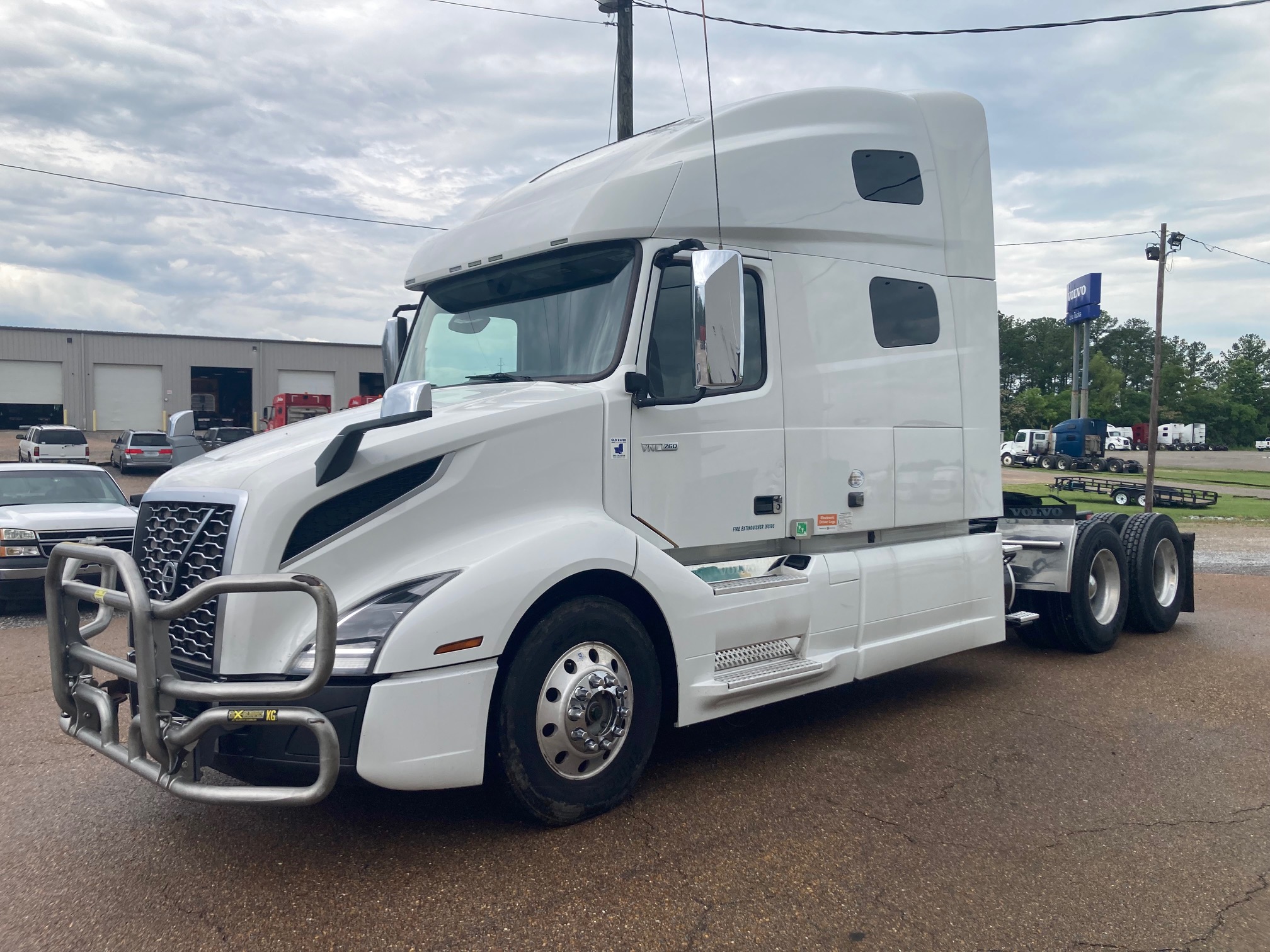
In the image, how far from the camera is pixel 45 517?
10.0 m

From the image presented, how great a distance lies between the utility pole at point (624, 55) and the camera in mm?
14898

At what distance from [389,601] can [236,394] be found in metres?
59.2

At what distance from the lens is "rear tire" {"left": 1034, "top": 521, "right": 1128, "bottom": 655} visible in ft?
25.7

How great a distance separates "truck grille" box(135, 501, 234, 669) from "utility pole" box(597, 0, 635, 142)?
1228 centimetres

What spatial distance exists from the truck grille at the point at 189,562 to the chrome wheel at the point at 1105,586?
22.8 feet

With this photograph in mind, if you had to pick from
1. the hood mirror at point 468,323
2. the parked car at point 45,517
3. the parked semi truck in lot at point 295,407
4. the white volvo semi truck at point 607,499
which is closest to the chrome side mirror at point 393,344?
the white volvo semi truck at point 607,499

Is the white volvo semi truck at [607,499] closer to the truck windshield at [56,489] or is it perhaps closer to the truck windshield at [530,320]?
the truck windshield at [530,320]

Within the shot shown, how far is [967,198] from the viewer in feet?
21.6

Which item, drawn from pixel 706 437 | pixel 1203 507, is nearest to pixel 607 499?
pixel 706 437

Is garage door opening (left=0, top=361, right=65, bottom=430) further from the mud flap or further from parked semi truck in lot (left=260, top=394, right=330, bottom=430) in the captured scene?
the mud flap

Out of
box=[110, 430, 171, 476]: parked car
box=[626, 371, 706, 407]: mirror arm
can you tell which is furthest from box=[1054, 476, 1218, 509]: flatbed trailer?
box=[110, 430, 171, 476]: parked car

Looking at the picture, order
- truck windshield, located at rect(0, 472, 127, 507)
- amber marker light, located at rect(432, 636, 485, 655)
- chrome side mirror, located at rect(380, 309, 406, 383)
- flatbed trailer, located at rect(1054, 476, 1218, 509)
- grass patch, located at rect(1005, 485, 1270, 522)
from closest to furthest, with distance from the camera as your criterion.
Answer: amber marker light, located at rect(432, 636, 485, 655)
chrome side mirror, located at rect(380, 309, 406, 383)
truck windshield, located at rect(0, 472, 127, 507)
grass patch, located at rect(1005, 485, 1270, 522)
flatbed trailer, located at rect(1054, 476, 1218, 509)

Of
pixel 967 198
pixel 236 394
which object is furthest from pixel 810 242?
pixel 236 394

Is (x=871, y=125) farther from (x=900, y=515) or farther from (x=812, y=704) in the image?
(x=812, y=704)
